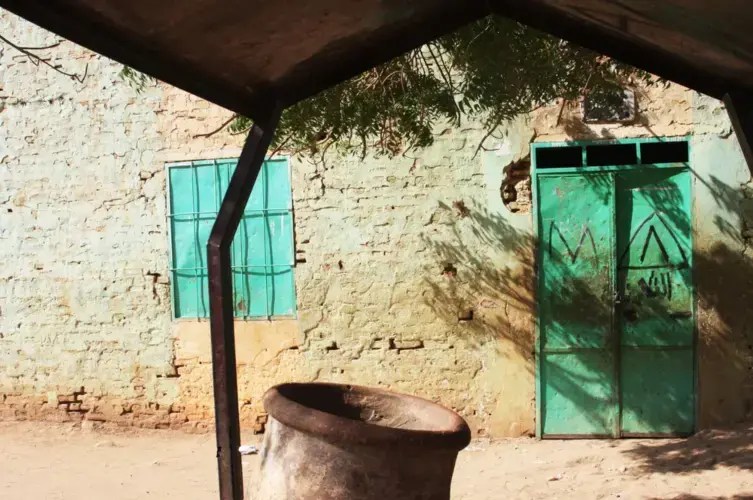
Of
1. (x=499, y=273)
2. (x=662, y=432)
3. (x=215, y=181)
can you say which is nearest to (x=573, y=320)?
(x=499, y=273)

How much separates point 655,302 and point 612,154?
4.25ft

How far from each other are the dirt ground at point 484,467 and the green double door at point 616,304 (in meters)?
0.28

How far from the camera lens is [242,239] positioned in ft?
20.7

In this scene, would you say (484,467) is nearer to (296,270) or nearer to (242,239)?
(296,270)

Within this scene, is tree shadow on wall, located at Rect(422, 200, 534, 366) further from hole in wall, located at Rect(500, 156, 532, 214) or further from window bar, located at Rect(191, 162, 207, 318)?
window bar, located at Rect(191, 162, 207, 318)

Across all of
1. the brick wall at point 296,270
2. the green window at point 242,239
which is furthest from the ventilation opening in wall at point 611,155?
the green window at point 242,239

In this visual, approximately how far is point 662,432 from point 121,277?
4.88m

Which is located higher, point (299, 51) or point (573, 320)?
point (299, 51)

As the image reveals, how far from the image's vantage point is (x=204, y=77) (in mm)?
2596

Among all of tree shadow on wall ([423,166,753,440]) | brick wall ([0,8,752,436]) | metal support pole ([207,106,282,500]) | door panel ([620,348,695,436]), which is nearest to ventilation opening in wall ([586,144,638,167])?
brick wall ([0,8,752,436])

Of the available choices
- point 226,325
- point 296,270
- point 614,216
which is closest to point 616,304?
point 614,216

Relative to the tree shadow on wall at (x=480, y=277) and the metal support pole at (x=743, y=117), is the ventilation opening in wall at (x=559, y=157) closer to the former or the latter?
the tree shadow on wall at (x=480, y=277)

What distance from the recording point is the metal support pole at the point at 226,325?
2479mm

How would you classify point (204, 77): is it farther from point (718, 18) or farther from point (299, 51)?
point (718, 18)
